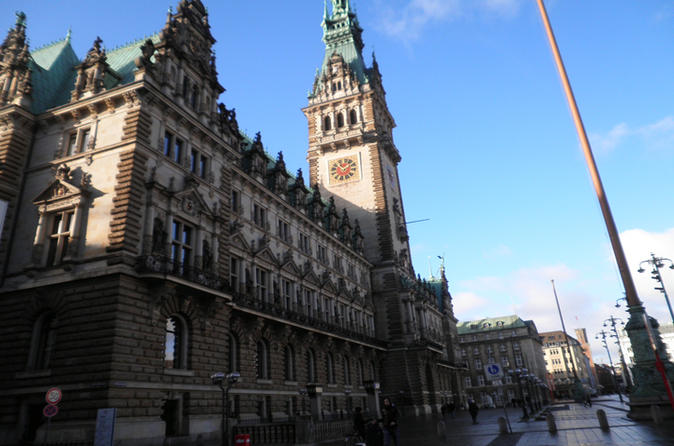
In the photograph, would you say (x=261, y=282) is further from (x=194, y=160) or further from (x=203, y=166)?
(x=194, y=160)

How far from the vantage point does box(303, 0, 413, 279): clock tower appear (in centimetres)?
6394

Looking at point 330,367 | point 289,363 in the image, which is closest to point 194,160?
point 289,363

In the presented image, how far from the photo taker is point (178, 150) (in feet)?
92.8

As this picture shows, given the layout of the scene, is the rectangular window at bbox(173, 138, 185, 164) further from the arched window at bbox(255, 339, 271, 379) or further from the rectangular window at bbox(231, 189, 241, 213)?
the arched window at bbox(255, 339, 271, 379)

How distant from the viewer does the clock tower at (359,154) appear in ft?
210

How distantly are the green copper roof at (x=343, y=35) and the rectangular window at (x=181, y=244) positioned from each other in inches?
2126

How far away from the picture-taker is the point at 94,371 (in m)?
20.3

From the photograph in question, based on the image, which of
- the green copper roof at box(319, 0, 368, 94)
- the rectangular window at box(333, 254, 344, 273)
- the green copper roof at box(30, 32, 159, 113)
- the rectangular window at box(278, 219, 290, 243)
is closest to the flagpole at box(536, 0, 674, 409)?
the green copper roof at box(30, 32, 159, 113)

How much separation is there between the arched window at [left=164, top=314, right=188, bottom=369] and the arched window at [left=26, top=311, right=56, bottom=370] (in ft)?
16.9

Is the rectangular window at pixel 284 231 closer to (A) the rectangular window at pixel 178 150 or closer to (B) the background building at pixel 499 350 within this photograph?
(A) the rectangular window at pixel 178 150

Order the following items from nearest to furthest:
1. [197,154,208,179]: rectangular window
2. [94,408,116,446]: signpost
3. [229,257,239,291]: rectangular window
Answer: [94,408,116,446]: signpost
[197,154,208,179]: rectangular window
[229,257,239,291]: rectangular window

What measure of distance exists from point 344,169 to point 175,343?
45.7 m

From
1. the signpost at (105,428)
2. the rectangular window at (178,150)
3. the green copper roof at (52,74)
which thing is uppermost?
the green copper roof at (52,74)

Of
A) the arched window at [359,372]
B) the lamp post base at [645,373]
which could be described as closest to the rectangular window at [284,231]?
the arched window at [359,372]
